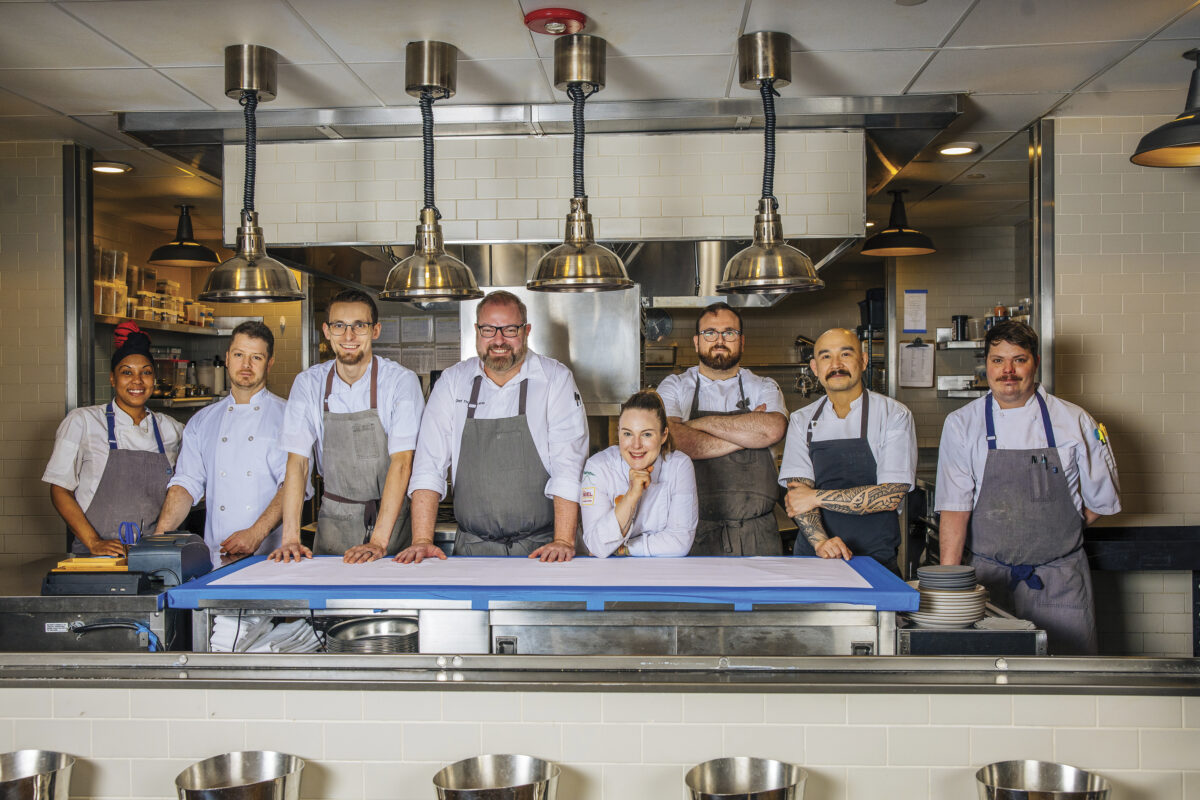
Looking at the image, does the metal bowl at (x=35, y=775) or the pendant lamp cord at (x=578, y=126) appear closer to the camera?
the metal bowl at (x=35, y=775)

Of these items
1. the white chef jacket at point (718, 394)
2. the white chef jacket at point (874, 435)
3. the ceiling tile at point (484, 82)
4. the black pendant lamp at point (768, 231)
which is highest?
the ceiling tile at point (484, 82)

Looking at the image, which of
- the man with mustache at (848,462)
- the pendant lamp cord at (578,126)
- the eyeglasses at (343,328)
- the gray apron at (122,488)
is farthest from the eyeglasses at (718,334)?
the gray apron at (122,488)

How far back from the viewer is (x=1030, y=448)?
3.87m

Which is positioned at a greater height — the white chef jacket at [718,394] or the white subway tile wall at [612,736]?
the white chef jacket at [718,394]

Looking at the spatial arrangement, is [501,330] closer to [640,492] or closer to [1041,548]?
[640,492]

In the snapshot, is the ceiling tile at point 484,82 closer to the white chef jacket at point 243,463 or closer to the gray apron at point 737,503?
the white chef jacket at point 243,463

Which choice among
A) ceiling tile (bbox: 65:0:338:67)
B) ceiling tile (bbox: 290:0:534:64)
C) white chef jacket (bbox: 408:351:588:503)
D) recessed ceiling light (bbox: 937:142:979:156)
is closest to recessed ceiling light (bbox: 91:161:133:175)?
ceiling tile (bbox: 65:0:338:67)

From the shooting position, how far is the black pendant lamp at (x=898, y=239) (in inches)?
253

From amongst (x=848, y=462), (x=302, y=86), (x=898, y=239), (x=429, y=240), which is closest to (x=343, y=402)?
(x=429, y=240)

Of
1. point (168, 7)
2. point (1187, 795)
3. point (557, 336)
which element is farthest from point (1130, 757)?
point (557, 336)

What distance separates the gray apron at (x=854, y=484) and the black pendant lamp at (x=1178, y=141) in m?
1.31

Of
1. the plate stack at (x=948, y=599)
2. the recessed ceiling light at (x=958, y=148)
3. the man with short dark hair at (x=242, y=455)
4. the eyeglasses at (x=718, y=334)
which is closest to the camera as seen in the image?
the plate stack at (x=948, y=599)

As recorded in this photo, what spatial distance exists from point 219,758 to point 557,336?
11.8ft

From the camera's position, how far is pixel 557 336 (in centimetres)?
564
